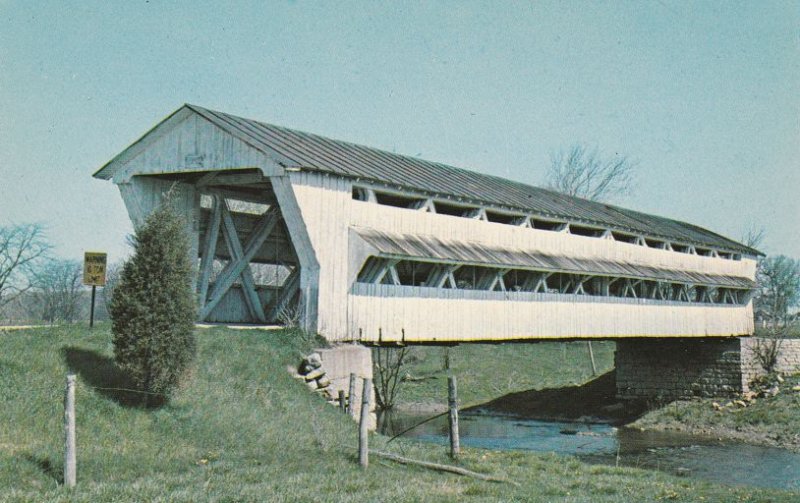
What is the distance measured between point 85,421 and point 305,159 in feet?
24.1

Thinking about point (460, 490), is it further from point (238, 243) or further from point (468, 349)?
point (468, 349)

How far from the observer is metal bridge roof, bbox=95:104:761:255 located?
54.8 ft

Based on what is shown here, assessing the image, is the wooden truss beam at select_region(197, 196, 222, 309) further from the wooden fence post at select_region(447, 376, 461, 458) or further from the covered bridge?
the wooden fence post at select_region(447, 376, 461, 458)

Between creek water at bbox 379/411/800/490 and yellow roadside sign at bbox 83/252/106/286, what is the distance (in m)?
11.2

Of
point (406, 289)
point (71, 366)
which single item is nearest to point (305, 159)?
point (406, 289)

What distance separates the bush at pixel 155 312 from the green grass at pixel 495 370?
25575 millimetres

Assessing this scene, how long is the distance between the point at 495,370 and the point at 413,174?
2328cm

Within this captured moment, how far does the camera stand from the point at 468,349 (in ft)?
150

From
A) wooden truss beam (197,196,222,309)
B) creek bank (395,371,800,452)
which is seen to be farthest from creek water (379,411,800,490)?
wooden truss beam (197,196,222,309)

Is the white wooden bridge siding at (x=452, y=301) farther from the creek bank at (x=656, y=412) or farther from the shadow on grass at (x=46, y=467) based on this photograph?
the shadow on grass at (x=46, y=467)

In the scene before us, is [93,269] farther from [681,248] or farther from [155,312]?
[681,248]

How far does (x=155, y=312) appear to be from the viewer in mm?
11617

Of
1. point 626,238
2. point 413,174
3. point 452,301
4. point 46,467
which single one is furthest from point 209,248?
point 626,238

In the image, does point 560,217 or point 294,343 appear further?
point 560,217
